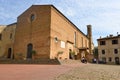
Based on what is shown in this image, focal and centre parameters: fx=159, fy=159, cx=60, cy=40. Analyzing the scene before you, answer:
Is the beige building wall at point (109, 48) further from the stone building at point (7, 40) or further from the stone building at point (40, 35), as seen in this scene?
the stone building at point (7, 40)

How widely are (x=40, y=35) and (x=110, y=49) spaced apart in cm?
2775

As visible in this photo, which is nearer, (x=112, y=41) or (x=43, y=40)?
(x=43, y=40)

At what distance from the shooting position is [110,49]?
48.0 m

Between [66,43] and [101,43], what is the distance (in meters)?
21.0

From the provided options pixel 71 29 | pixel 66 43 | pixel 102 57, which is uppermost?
pixel 71 29

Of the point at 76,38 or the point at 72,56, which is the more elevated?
the point at 76,38

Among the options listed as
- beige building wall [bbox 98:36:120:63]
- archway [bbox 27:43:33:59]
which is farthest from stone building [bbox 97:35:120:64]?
archway [bbox 27:43:33:59]

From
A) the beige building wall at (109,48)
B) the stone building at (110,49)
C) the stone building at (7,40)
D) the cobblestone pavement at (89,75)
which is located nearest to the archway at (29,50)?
the stone building at (7,40)

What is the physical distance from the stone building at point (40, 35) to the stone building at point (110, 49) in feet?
62.0

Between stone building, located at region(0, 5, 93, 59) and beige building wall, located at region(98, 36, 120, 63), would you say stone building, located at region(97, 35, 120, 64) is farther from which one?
stone building, located at region(0, 5, 93, 59)

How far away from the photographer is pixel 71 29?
39.0 meters

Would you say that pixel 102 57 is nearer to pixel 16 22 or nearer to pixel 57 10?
pixel 57 10

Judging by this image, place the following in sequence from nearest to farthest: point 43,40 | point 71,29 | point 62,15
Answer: point 43,40, point 62,15, point 71,29

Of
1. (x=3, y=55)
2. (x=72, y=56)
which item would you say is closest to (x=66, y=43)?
(x=72, y=56)
